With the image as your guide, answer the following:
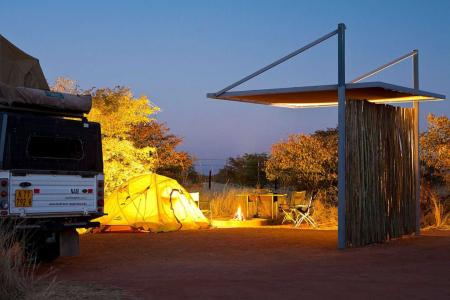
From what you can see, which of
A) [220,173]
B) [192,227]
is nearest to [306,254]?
[192,227]

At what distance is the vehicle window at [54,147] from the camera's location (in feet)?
35.8

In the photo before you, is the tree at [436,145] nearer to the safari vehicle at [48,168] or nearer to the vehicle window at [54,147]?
the safari vehicle at [48,168]

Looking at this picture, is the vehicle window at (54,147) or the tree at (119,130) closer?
the vehicle window at (54,147)

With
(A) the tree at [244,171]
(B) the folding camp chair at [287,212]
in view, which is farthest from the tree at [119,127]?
(A) the tree at [244,171]

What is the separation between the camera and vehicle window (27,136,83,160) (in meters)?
10.9

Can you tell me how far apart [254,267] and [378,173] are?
Answer: 508 cm

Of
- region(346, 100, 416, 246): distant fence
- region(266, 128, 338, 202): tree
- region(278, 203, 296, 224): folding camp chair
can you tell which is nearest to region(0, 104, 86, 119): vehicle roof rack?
region(346, 100, 416, 246): distant fence

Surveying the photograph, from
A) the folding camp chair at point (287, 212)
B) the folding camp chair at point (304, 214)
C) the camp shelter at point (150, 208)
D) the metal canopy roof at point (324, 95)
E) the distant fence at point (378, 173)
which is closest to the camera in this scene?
the metal canopy roof at point (324, 95)

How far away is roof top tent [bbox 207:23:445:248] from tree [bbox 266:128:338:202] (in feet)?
25.2

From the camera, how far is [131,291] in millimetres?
8508

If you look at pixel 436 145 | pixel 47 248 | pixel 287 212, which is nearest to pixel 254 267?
pixel 47 248

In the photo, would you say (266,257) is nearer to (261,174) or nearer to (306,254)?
(306,254)

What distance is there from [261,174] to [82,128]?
3092cm

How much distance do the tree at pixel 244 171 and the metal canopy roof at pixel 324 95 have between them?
23781mm
